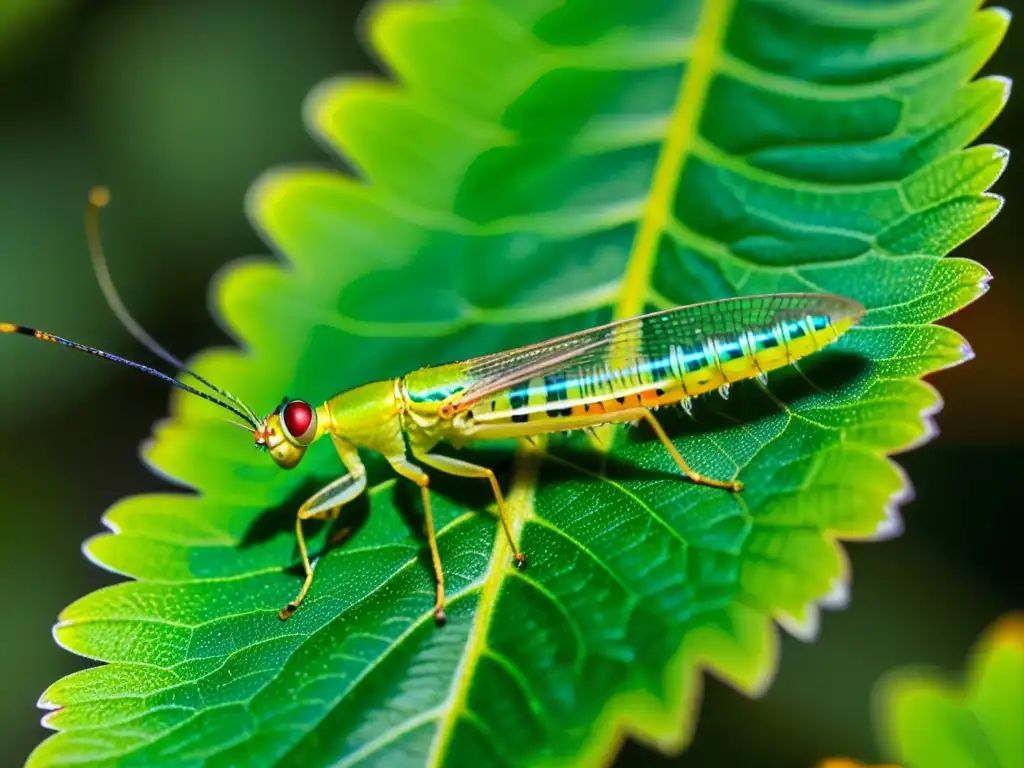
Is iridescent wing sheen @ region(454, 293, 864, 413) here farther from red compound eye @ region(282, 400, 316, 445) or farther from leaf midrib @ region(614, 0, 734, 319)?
red compound eye @ region(282, 400, 316, 445)

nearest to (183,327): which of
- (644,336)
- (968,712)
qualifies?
(644,336)

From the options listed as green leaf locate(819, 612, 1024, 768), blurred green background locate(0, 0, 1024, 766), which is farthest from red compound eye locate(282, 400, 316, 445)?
green leaf locate(819, 612, 1024, 768)

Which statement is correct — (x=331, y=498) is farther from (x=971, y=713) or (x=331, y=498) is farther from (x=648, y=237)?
(x=971, y=713)

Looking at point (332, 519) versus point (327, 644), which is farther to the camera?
point (332, 519)

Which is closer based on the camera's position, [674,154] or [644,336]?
[644,336]

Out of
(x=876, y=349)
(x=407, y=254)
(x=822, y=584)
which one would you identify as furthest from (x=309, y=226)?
(x=822, y=584)

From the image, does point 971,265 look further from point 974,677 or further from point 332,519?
point 332,519
